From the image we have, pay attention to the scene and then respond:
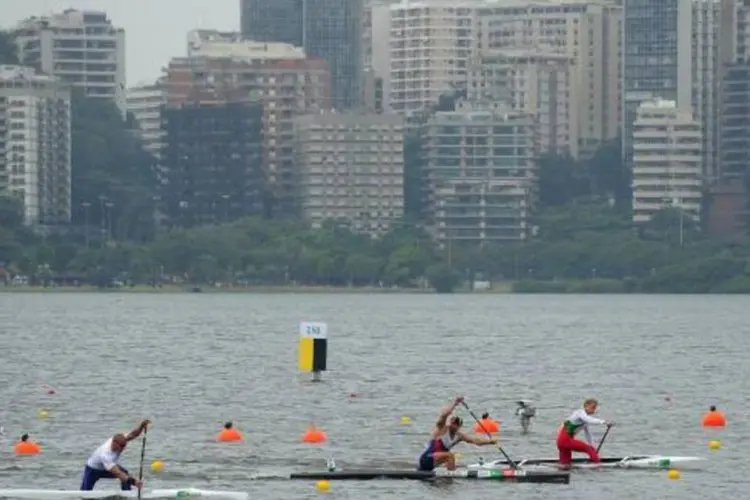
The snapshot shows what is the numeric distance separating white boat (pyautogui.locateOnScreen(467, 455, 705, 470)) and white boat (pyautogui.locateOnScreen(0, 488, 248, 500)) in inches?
239

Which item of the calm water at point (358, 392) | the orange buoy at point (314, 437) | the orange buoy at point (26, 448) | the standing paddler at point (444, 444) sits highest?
the standing paddler at point (444, 444)

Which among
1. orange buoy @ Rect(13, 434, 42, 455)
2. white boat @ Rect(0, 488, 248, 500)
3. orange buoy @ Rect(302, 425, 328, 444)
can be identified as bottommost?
orange buoy @ Rect(302, 425, 328, 444)

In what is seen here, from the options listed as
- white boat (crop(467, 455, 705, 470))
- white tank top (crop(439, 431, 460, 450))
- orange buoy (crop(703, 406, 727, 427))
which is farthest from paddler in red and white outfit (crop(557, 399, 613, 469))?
orange buoy (crop(703, 406, 727, 427))

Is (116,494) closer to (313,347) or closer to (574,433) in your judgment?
(574,433)

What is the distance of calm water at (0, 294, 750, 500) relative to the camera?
192 ft

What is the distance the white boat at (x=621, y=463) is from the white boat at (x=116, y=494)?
6.06 metres

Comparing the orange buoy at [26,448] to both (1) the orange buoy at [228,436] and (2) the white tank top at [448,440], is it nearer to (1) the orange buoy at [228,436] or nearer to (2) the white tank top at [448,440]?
(1) the orange buoy at [228,436]

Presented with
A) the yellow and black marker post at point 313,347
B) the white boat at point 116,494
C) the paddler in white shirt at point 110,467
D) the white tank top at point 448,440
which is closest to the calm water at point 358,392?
the white tank top at point 448,440

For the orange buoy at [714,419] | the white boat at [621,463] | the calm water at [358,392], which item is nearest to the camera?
the white boat at [621,463]

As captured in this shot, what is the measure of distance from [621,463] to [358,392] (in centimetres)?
2846

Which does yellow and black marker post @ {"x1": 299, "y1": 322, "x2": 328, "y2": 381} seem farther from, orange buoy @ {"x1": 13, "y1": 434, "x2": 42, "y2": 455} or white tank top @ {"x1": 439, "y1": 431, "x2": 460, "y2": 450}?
white tank top @ {"x1": 439, "y1": 431, "x2": 460, "y2": 450}

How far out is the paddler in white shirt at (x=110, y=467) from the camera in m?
51.3

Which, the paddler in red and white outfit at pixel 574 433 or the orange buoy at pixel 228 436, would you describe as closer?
the paddler in red and white outfit at pixel 574 433

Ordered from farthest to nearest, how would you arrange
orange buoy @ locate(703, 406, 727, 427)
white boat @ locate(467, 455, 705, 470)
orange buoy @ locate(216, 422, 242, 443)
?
orange buoy @ locate(703, 406, 727, 427) → orange buoy @ locate(216, 422, 242, 443) → white boat @ locate(467, 455, 705, 470)
